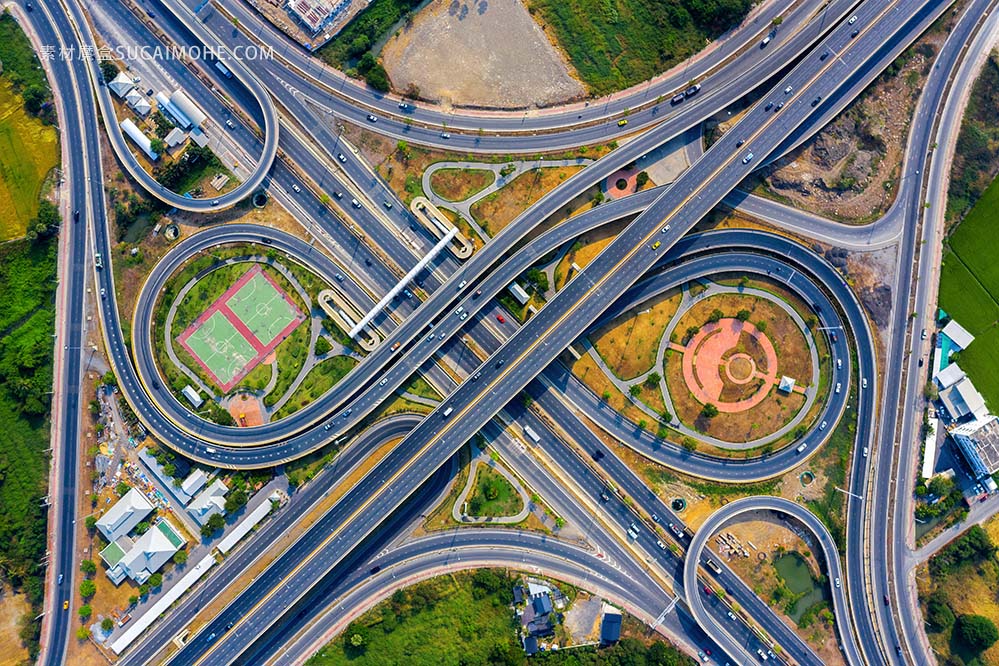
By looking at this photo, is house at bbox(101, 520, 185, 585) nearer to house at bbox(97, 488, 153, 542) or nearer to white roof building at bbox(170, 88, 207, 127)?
house at bbox(97, 488, 153, 542)

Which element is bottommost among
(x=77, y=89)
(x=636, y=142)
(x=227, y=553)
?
(x=227, y=553)

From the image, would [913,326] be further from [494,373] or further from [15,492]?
[15,492]

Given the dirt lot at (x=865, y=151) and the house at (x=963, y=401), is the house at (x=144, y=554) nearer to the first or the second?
the dirt lot at (x=865, y=151)

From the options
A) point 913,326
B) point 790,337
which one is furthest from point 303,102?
point 913,326

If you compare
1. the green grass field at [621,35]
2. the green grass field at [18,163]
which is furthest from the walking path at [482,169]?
the green grass field at [18,163]

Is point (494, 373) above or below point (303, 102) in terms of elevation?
below

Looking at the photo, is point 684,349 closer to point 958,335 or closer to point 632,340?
point 632,340
